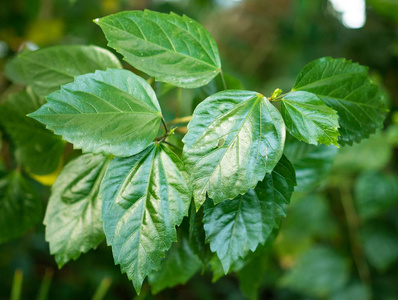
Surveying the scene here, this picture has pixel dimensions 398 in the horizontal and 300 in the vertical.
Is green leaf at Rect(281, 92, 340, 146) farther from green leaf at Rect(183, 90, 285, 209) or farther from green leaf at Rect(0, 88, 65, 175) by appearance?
green leaf at Rect(0, 88, 65, 175)

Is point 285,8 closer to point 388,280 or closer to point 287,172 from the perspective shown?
point 388,280

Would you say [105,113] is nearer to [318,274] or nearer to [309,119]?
[309,119]

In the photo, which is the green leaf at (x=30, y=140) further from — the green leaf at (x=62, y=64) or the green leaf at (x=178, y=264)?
the green leaf at (x=178, y=264)

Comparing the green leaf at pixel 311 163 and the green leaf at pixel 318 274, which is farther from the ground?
the green leaf at pixel 311 163

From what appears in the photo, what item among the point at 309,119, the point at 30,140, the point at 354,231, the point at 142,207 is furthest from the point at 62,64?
the point at 354,231

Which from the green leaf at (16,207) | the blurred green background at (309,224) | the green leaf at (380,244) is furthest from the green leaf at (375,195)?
the green leaf at (16,207)
